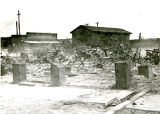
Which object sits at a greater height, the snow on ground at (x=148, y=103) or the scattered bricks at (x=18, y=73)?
the scattered bricks at (x=18, y=73)

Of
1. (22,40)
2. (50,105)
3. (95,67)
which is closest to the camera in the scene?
(50,105)

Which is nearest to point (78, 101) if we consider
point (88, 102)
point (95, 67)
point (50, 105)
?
point (88, 102)

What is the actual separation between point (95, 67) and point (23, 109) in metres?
12.6

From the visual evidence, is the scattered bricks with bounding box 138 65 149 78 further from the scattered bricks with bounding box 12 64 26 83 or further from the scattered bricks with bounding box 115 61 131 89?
the scattered bricks with bounding box 12 64 26 83

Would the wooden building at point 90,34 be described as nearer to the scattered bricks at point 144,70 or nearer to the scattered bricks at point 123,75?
the scattered bricks at point 144,70

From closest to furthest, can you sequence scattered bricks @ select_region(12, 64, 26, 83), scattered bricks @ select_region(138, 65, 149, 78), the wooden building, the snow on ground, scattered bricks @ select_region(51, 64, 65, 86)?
the snow on ground < scattered bricks @ select_region(51, 64, 65, 86) < scattered bricks @ select_region(12, 64, 26, 83) < scattered bricks @ select_region(138, 65, 149, 78) < the wooden building

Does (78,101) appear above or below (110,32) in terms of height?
A: below

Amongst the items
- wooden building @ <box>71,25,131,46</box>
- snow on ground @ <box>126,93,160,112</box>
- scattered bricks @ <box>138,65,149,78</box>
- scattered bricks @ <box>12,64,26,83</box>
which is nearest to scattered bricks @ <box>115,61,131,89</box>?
snow on ground @ <box>126,93,160,112</box>

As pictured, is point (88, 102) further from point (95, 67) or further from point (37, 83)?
point (95, 67)

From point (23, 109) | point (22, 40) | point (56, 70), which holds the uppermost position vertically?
point (22, 40)

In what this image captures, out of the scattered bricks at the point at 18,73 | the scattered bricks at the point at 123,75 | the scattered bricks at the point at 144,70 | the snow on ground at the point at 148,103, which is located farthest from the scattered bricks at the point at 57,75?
the scattered bricks at the point at 144,70

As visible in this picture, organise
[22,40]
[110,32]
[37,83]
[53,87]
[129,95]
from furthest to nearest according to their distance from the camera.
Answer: [22,40]
[110,32]
[37,83]
[53,87]
[129,95]

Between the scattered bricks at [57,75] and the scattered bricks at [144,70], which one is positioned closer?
the scattered bricks at [57,75]

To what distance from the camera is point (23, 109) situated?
23.8 ft
